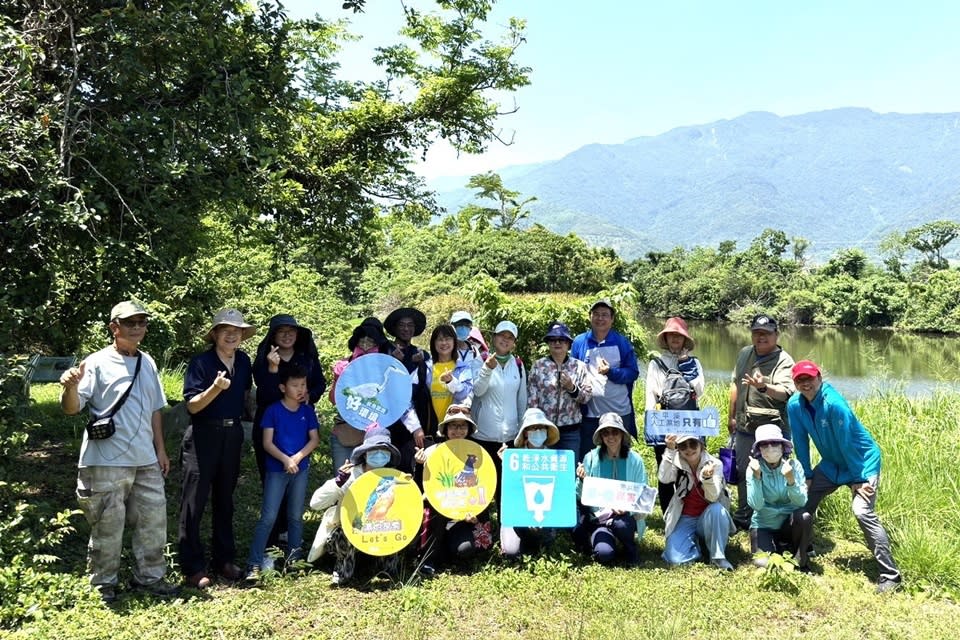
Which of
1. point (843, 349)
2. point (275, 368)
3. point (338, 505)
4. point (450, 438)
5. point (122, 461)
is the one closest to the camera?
point (122, 461)

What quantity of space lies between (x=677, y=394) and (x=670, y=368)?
26cm

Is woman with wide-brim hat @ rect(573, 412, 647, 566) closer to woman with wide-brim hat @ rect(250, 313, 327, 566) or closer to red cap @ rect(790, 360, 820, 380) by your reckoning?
red cap @ rect(790, 360, 820, 380)

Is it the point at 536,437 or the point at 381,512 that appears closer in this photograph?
the point at 381,512

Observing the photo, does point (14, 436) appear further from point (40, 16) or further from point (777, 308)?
point (777, 308)

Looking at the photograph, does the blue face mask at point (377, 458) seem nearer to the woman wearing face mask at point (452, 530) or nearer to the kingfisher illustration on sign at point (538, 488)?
the woman wearing face mask at point (452, 530)

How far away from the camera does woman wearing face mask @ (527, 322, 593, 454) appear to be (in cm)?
535

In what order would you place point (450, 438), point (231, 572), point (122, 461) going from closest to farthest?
1. point (122, 461)
2. point (231, 572)
3. point (450, 438)

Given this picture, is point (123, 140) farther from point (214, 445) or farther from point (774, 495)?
point (774, 495)

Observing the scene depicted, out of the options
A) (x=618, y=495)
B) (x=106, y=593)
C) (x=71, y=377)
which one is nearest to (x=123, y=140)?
(x=71, y=377)

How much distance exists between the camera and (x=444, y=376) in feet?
17.4

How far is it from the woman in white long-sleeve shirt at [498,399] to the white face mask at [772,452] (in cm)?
192

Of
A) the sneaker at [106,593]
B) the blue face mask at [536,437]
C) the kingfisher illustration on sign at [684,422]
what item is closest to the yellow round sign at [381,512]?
the blue face mask at [536,437]

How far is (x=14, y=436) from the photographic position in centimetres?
418

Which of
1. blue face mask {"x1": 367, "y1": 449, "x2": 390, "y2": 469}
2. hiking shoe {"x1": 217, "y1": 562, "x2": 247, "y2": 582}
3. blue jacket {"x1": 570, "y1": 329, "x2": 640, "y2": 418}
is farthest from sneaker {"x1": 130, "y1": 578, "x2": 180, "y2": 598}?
blue jacket {"x1": 570, "y1": 329, "x2": 640, "y2": 418}
